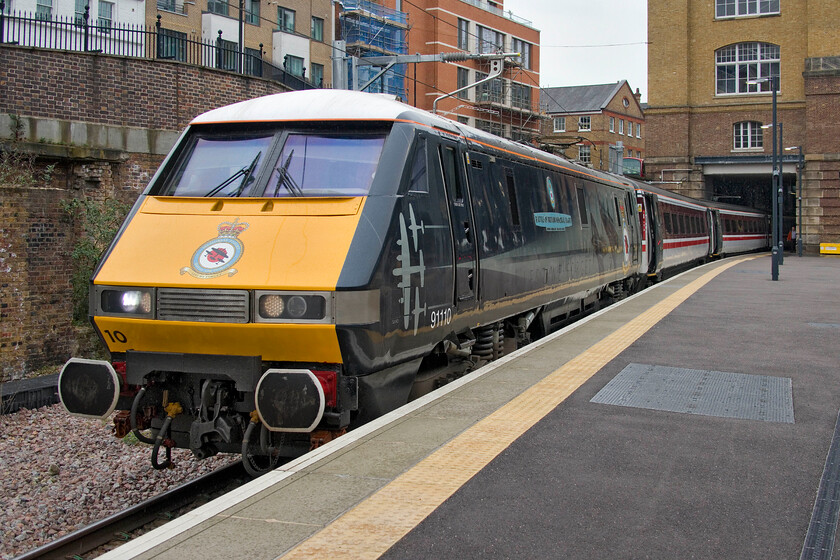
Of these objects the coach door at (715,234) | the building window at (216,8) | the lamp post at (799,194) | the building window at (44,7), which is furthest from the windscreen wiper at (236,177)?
the lamp post at (799,194)

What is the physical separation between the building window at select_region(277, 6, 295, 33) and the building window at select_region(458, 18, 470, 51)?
15.3 meters

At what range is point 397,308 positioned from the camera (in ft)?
21.4

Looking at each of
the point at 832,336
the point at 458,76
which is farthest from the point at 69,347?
the point at 458,76

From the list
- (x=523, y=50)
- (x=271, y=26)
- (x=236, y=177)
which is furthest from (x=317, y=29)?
(x=236, y=177)

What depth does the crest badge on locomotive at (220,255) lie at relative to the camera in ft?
20.2

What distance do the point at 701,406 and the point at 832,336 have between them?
5.61 metres

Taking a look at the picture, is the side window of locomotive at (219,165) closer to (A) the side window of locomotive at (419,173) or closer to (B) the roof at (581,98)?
(A) the side window of locomotive at (419,173)

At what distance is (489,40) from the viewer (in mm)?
60375

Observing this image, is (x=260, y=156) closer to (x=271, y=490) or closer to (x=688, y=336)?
(x=271, y=490)

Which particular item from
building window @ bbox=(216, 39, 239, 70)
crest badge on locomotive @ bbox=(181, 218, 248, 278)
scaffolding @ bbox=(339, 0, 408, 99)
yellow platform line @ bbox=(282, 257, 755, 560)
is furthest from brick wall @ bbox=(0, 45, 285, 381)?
scaffolding @ bbox=(339, 0, 408, 99)

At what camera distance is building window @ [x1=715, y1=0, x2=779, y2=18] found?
4894cm

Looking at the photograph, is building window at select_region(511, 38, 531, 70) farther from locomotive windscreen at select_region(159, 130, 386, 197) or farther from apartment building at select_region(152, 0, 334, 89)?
locomotive windscreen at select_region(159, 130, 386, 197)

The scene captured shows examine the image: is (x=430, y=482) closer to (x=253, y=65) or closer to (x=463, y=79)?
(x=253, y=65)

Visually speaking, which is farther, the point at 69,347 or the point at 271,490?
the point at 69,347
